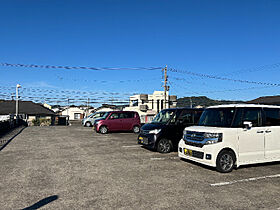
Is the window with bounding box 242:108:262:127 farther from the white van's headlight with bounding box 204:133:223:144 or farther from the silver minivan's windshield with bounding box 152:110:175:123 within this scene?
the silver minivan's windshield with bounding box 152:110:175:123

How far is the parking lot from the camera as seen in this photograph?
4.03 m

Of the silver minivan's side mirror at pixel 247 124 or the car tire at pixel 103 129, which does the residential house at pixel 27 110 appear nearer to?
the car tire at pixel 103 129

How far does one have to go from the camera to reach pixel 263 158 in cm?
655

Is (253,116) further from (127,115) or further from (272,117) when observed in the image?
(127,115)

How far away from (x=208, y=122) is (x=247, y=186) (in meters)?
2.47

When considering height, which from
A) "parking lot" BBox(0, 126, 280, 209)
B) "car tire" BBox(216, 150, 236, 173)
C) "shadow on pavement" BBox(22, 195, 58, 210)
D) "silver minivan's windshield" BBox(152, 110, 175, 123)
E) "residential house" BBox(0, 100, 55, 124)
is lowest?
"shadow on pavement" BBox(22, 195, 58, 210)

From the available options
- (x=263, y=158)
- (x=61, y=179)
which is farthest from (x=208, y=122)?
(x=61, y=179)

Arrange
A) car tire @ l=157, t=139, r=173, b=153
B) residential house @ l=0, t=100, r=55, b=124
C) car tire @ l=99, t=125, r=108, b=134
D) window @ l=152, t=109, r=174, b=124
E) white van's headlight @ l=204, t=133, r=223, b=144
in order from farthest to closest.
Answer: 1. residential house @ l=0, t=100, r=55, b=124
2. car tire @ l=99, t=125, r=108, b=134
3. window @ l=152, t=109, r=174, b=124
4. car tire @ l=157, t=139, r=173, b=153
5. white van's headlight @ l=204, t=133, r=223, b=144

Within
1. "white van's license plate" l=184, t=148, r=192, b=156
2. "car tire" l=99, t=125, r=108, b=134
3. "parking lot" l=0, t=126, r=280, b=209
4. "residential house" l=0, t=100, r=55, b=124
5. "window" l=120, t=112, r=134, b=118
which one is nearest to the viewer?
"parking lot" l=0, t=126, r=280, b=209

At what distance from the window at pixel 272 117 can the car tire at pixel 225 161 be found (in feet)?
5.47

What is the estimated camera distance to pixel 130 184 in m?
5.09

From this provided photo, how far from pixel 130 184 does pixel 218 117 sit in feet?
11.6

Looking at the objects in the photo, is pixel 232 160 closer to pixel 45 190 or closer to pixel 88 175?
pixel 88 175

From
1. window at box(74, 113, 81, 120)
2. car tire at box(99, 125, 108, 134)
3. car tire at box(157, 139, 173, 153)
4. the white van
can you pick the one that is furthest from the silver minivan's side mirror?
window at box(74, 113, 81, 120)
